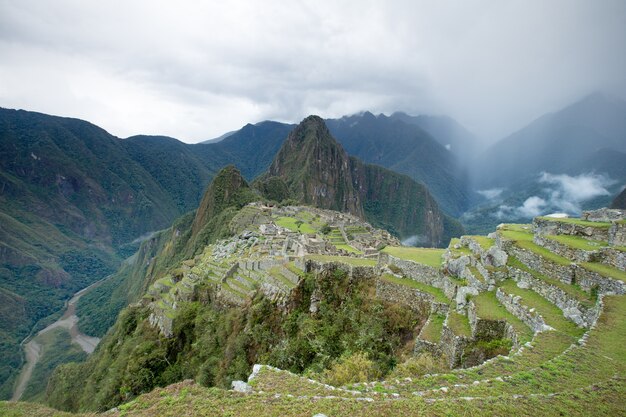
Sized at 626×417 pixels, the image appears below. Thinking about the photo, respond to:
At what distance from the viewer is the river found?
90475 millimetres

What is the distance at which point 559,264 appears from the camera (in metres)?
11.9

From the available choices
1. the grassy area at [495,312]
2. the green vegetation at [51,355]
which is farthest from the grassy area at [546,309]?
the green vegetation at [51,355]

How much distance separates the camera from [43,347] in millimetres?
113938

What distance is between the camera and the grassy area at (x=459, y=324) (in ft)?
37.9

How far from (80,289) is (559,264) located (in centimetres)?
22294

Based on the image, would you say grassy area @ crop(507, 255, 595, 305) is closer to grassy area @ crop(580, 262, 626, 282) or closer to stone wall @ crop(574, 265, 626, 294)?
stone wall @ crop(574, 265, 626, 294)

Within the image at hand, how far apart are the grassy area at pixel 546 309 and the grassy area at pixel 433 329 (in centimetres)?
281

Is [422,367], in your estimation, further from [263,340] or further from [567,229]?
[263,340]

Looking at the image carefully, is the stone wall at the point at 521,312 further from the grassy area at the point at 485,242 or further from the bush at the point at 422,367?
the grassy area at the point at 485,242

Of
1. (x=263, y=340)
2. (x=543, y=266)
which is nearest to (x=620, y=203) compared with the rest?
(x=543, y=266)

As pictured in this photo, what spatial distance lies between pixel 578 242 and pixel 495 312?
487cm

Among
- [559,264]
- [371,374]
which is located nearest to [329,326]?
[371,374]

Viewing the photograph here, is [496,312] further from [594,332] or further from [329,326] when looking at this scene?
[329,326]

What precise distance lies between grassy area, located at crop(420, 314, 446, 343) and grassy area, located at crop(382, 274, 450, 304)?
0.92 meters
